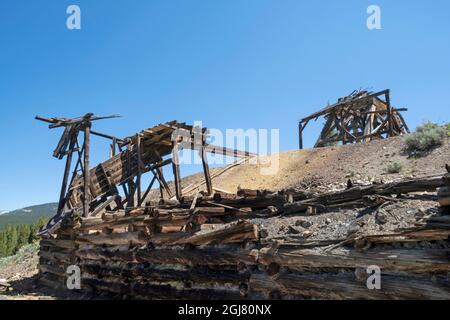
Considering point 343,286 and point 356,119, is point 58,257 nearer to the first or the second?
point 343,286

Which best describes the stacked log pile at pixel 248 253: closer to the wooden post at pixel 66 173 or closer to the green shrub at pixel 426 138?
the wooden post at pixel 66 173

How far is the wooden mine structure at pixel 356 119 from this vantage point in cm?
2008

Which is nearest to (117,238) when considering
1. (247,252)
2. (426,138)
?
(247,252)

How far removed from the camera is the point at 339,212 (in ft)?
23.0

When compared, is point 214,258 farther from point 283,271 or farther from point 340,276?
point 340,276

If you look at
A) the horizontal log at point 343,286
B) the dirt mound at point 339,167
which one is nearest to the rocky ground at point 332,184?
the dirt mound at point 339,167

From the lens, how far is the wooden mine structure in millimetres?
20078

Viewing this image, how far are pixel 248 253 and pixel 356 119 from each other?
17750 mm

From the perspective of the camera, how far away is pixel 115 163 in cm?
1400

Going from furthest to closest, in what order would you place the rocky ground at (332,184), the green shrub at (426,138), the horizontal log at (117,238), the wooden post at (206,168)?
the green shrub at (426,138) → the wooden post at (206,168) → the horizontal log at (117,238) → the rocky ground at (332,184)

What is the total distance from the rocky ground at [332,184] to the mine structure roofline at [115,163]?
294cm

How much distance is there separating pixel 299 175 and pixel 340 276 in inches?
474

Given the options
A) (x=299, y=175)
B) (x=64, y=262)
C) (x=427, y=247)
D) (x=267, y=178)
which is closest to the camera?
(x=427, y=247)
